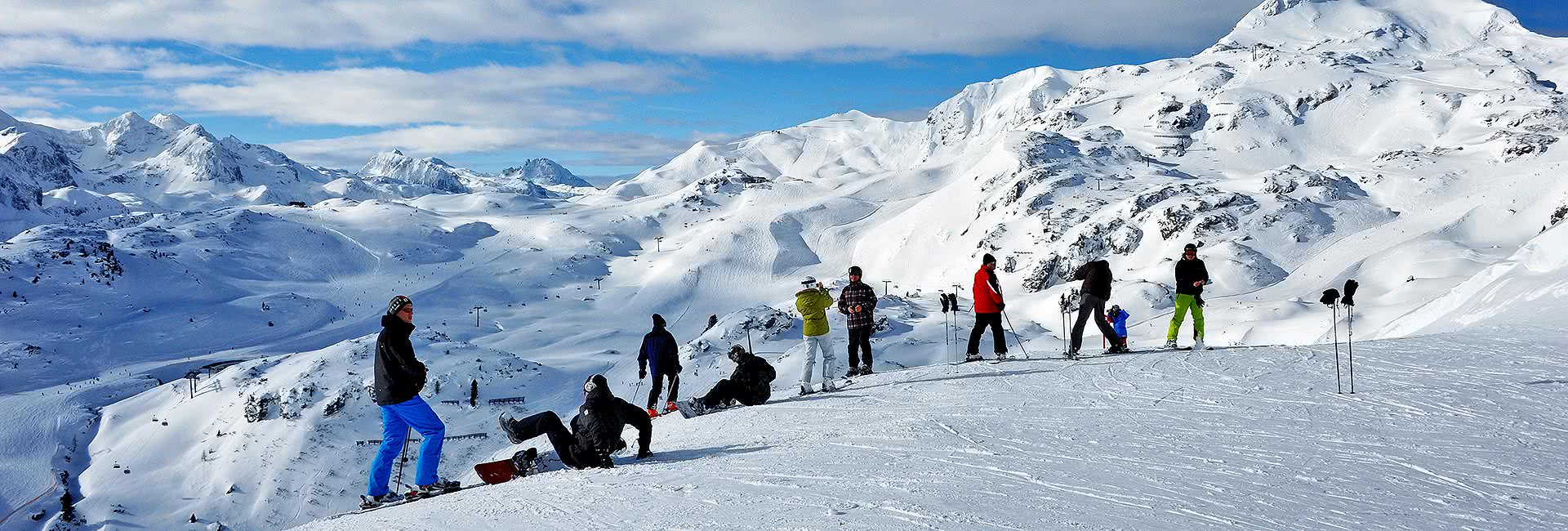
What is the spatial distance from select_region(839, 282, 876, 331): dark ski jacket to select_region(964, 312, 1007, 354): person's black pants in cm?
189

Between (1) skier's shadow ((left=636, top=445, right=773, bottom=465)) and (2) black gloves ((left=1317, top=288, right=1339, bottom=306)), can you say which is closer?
(1) skier's shadow ((left=636, top=445, right=773, bottom=465))

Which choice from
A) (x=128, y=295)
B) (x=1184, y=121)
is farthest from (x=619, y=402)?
(x=1184, y=121)

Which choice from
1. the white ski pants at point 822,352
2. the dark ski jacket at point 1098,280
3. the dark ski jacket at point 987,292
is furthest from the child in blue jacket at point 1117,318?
the white ski pants at point 822,352

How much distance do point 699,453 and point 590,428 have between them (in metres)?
1.28

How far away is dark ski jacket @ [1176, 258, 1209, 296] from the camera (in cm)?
1471

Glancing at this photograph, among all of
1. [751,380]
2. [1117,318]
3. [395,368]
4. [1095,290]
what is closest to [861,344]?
[751,380]

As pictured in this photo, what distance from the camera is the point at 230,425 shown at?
34.2 metres

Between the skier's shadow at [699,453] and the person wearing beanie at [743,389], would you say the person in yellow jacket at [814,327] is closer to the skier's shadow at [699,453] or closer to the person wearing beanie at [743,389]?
the person wearing beanie at [743,389]

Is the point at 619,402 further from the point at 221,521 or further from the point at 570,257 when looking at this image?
the point at 570,257

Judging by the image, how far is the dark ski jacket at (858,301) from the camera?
14.3 m

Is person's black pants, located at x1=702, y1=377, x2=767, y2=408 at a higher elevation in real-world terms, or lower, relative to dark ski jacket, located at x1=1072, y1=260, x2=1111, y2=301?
lower

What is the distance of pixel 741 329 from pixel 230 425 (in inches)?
898

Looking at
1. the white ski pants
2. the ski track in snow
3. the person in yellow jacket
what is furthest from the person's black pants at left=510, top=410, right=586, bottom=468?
the white ski pants

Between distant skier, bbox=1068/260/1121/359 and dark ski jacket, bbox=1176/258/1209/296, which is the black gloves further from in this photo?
distant skier, bbox=1068/260/1121/359
